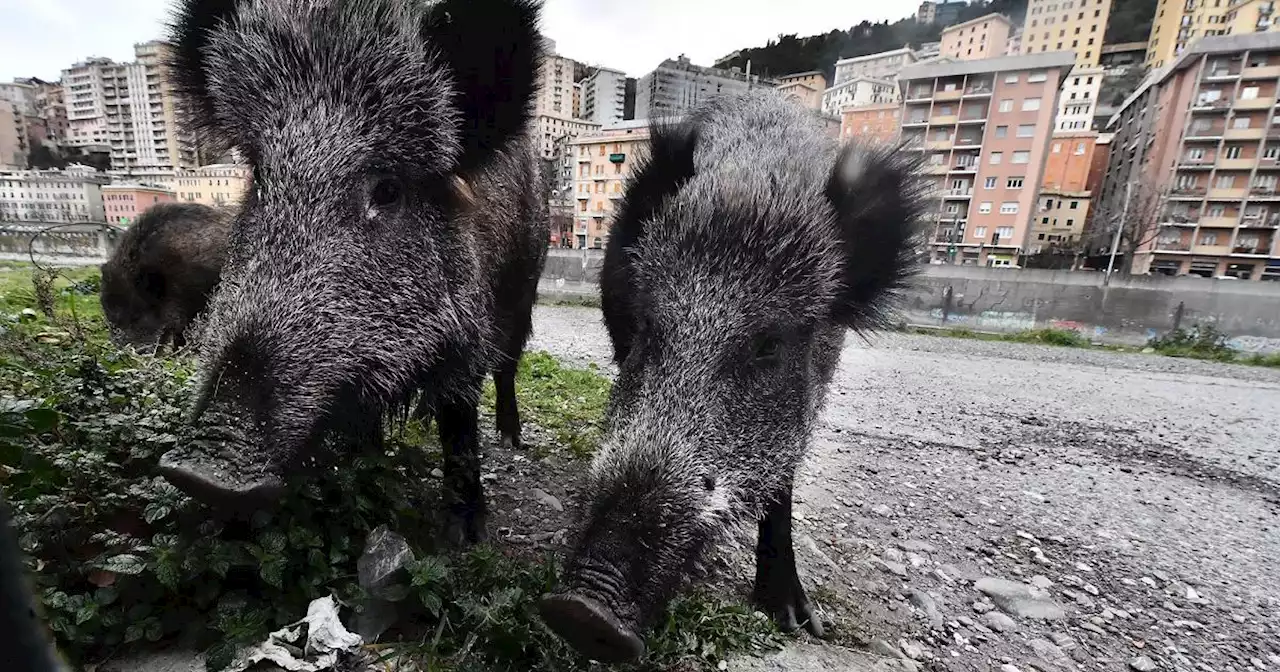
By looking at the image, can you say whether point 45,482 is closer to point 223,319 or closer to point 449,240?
point 223,319

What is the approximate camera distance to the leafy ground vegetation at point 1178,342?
12.4m

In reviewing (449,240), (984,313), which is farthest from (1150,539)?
(984,313)

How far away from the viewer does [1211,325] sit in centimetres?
1318

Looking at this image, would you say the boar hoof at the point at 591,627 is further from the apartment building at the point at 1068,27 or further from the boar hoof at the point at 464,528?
the apartment building at the point at 1068,27

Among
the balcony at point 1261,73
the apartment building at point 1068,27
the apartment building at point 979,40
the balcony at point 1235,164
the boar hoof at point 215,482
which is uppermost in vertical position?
the apartment building at point 1068,27

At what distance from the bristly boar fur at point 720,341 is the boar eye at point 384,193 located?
91 cm

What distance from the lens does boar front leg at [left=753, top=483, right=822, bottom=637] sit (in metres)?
2.47

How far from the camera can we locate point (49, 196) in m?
11.7

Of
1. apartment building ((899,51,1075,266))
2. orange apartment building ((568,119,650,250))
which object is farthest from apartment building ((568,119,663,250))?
apartment building ((899,51,1075,266))

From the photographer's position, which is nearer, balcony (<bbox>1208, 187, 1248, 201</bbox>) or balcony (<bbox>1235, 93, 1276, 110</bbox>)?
balcony (<bbox>1235, 93, 1276, 110</bbox>)

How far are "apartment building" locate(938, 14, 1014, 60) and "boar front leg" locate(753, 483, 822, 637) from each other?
4606cm

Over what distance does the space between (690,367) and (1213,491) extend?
5365 millimetres

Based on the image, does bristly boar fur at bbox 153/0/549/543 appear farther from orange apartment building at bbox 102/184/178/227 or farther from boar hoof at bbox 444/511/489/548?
orange apartment building at bbox 102/184/178/227

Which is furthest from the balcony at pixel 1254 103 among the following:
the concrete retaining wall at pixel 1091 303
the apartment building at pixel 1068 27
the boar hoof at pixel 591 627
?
the boar hoof at pixel 591 627
